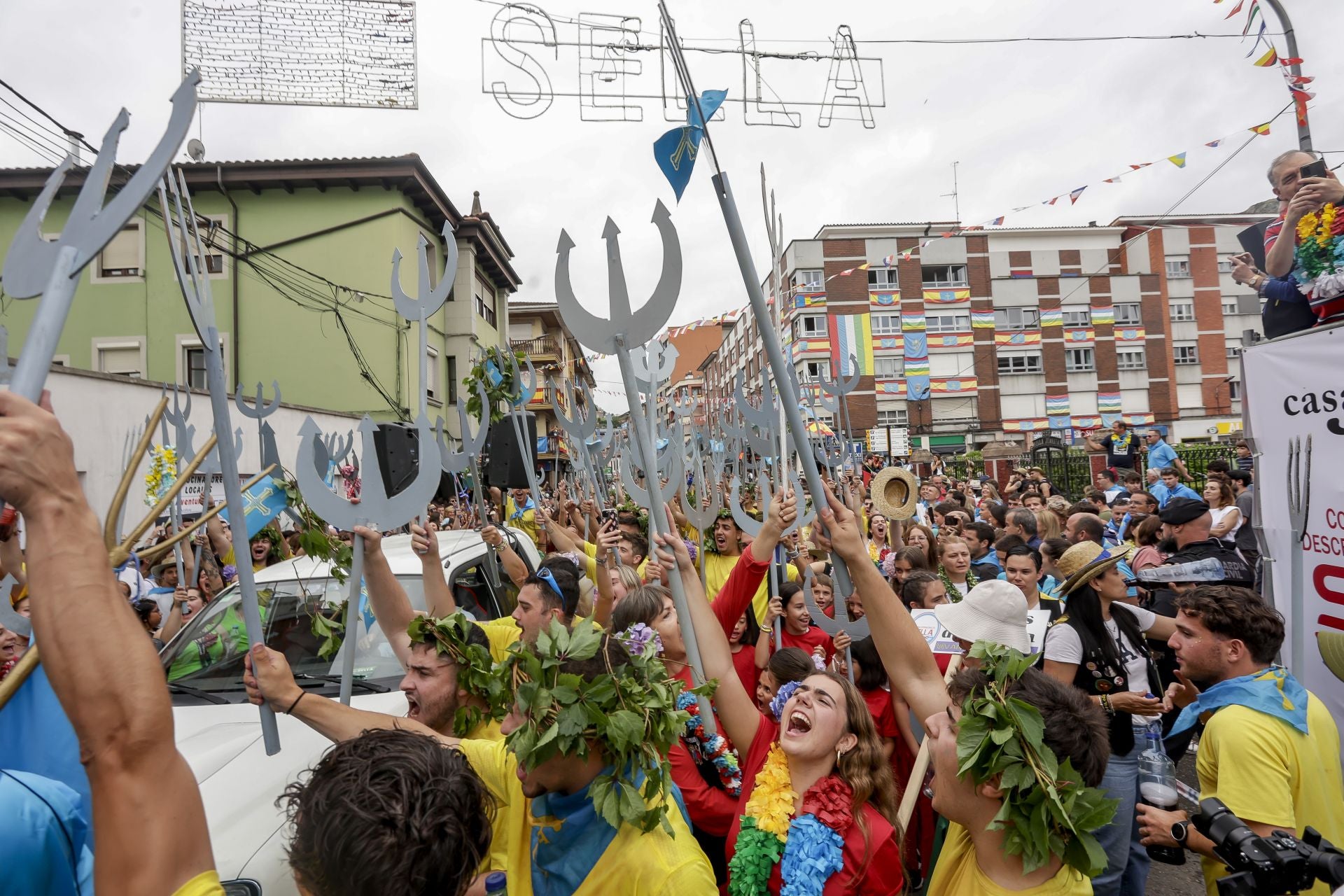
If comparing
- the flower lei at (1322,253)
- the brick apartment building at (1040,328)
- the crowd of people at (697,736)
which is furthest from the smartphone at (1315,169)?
the brick apartment building at (1040,328)

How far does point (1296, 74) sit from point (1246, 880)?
6800 mm

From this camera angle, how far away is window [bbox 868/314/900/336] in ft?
169

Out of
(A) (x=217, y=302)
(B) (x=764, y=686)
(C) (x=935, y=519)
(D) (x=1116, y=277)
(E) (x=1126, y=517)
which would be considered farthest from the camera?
(D) (x=1116, y=277)

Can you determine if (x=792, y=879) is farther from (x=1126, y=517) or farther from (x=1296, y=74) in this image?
(x=1126, y=517)

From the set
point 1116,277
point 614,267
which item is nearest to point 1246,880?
point 614,267

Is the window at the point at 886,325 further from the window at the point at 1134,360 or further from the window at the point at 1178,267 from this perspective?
the window at the point at 1178,267

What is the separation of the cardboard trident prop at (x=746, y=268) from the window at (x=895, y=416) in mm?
49150

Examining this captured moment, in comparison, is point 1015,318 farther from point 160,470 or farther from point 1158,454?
point 160,470

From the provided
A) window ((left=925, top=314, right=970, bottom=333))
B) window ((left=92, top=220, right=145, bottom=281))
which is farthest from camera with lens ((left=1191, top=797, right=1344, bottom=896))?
window ((left=925, top=314, right=970, bottom=333))

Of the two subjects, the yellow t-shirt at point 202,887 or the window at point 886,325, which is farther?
the window at point 886,325

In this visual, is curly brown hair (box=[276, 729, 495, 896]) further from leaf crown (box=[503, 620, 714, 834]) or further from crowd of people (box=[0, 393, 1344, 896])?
leaf crown (box=[503, 620, 714, 834])

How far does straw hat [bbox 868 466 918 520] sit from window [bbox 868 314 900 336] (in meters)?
45.9

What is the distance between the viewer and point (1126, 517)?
9.53 meters

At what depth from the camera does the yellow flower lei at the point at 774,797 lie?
243 centimetres
